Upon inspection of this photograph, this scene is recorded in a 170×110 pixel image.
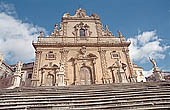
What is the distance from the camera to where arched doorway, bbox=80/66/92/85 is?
15.5 metres

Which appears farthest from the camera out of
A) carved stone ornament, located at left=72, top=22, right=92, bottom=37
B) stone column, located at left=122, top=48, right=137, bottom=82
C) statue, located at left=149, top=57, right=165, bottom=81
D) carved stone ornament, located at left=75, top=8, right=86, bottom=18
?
carved stone ornament, located at left=75, top=8, right=86, bottom=18

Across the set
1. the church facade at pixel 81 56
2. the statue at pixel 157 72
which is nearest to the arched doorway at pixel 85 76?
the church facade at pixel 81 56

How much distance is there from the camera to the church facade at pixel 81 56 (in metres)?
15.5

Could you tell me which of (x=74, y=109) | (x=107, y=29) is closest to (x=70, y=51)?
(x=107, y=29)

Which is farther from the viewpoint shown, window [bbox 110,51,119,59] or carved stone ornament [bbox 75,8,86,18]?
carved stone ornament [bbox 75,8,86,18]

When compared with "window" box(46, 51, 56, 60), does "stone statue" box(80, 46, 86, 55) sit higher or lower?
higher

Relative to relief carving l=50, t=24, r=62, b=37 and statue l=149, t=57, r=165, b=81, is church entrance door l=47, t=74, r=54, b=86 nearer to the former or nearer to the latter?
relief carving l=50, t=24, r=62, b=37

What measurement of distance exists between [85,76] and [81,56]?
2763 millimetres

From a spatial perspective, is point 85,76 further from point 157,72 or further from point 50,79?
point 157,72

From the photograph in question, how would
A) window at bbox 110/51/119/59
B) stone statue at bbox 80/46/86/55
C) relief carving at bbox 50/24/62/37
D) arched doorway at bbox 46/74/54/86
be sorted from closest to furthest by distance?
arched doorway at bbox 46/74/54/86 → stone statue at bbox 80/46/86/55 → window at bbox 110/51/119/59 → relief carving at bbox 50/24/62/37

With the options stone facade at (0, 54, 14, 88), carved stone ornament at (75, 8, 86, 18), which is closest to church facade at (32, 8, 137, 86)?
carved stone ornament at (75, 8, 86, 18)

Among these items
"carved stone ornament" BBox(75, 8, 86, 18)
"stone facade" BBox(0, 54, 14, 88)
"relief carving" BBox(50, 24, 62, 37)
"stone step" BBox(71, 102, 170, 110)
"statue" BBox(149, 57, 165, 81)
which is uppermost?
"carved stone ornament" BBox(75, 8, 86, 18)

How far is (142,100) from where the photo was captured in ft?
18.2

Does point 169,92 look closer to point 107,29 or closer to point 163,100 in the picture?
point 163,100
